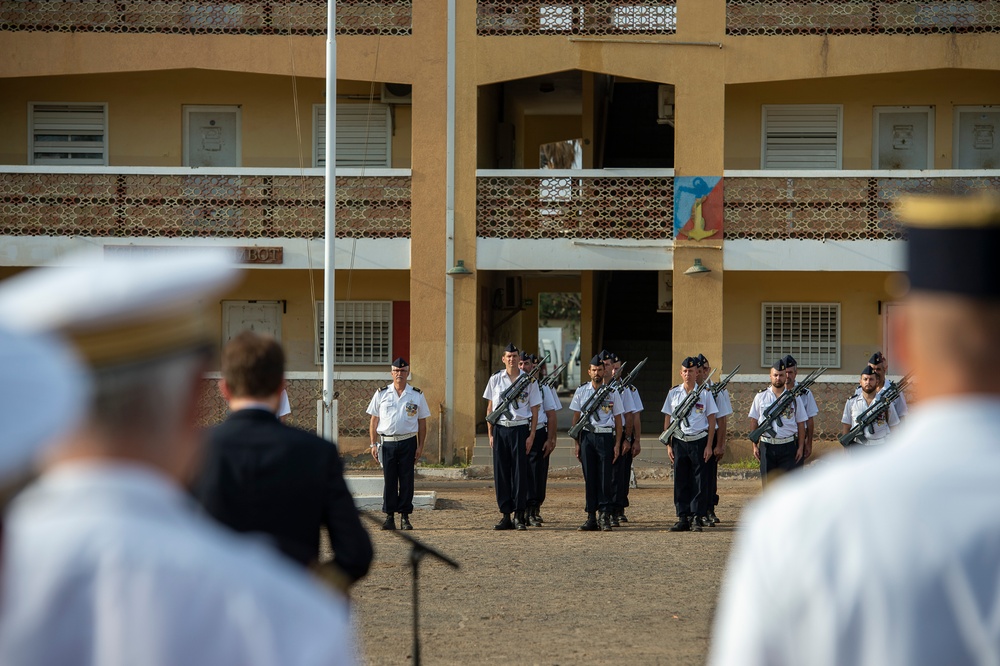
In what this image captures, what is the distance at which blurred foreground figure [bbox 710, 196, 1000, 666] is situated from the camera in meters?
1.74

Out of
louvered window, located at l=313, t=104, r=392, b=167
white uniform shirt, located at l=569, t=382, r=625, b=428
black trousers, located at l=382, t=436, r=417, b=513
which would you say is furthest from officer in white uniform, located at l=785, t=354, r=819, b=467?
louvered window, located at l=313, t=104, r=392, b=167

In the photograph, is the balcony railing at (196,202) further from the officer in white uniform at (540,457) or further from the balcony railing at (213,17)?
the officer in white uniform at (540,457)

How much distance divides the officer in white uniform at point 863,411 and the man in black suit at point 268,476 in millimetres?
10585

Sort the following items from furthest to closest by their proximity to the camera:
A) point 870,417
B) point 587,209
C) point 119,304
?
point 587,209, point 870,417, point 119,304

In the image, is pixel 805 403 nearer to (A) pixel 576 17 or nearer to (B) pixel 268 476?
(A) pixel 576 17

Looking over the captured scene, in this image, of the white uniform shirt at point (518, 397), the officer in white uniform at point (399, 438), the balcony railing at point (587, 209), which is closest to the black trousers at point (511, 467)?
the white uniform shirt at point (518, 397)

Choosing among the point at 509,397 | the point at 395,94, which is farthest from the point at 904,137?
the point at 509,397

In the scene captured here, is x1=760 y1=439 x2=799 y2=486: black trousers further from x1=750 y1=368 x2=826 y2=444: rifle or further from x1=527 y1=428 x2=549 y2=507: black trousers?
x1=527 y1=428 x2=549 y2=507: black trousers

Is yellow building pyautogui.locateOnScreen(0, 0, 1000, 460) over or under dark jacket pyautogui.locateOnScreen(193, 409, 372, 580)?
over

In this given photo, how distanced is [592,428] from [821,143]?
996cm

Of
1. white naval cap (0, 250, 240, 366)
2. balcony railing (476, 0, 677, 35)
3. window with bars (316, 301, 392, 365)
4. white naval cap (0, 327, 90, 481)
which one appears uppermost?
balcony railing (476, 0, 677, 35)

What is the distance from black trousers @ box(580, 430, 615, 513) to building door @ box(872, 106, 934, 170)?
10.3m

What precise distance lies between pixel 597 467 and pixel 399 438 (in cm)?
224

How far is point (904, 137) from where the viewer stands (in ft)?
72.4
